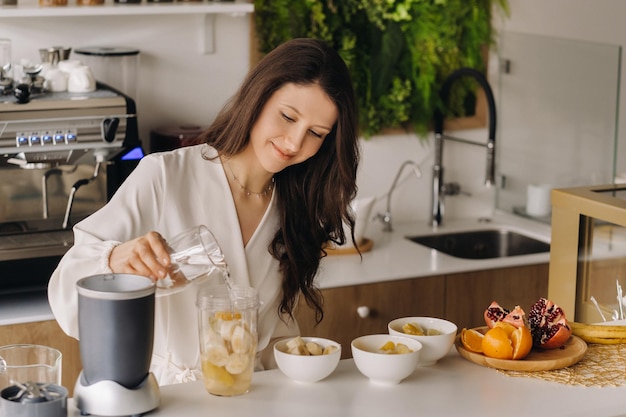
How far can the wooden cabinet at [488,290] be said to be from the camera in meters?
3.58

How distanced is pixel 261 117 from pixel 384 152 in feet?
6.42

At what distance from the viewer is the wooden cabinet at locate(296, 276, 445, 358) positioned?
3367mm

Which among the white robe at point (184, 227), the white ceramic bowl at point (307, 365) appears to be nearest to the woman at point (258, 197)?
the white robe at point (184, 227)

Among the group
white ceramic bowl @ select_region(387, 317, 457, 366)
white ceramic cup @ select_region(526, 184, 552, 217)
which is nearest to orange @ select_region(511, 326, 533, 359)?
white ceramic bowl @ select_region(387, 317, 457, 366)

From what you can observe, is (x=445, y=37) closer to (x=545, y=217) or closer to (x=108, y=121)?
(x=545, y=217)

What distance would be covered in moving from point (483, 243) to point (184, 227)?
213 cm

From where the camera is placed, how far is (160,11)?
3287 millimetres

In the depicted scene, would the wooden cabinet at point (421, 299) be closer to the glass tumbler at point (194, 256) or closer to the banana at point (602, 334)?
the banana at point (602, 334)

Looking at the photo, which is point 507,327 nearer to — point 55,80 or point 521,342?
point 521,342

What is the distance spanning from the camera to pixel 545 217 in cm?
418

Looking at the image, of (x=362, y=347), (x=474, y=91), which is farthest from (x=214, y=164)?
(x=474, y=91)

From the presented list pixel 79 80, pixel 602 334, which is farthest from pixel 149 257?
pixel 79 80

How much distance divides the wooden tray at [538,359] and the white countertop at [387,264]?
43.3 inches

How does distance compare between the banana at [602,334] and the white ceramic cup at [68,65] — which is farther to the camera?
the white ceramic cup at [68,65]
